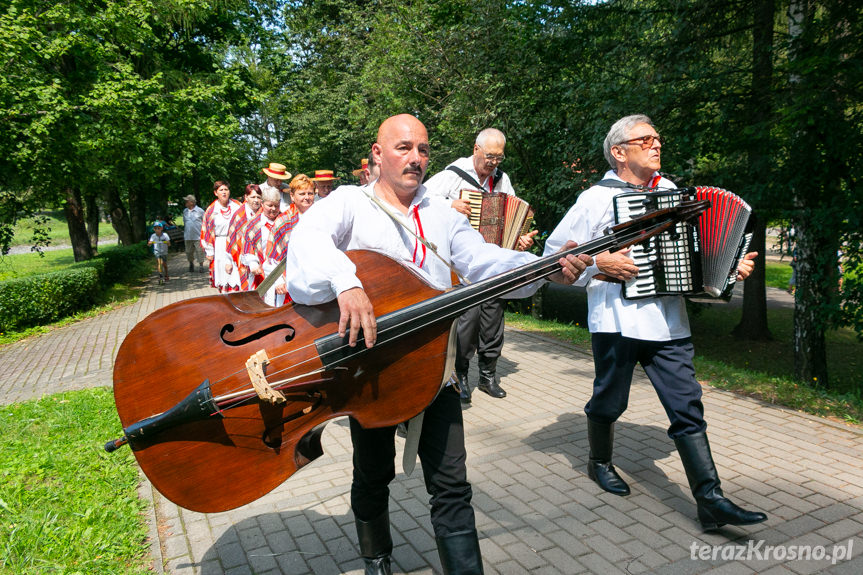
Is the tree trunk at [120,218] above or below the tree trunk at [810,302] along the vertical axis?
above

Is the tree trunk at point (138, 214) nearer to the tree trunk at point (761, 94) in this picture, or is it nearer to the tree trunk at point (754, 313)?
the tree trunk at point (754, 313)

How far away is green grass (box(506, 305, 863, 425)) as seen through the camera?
18.3ft

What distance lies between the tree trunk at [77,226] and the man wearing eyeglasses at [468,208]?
14041mm

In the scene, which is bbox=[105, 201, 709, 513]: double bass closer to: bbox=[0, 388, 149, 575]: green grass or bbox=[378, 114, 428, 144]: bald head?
bbox=[378, 114, 428, 144]: bald head

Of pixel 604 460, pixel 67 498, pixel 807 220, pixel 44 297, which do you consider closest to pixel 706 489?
pixel 604 460

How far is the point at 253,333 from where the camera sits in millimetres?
2490

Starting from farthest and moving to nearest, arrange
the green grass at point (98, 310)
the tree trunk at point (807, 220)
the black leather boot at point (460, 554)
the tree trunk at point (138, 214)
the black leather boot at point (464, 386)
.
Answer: the tree trunk at point (138, 214) → the green grass at point (98, 310) → the tree trunk at point (807, 220) → the black leather boot at point (464, 386) → the black leather boot at point (460, 554)

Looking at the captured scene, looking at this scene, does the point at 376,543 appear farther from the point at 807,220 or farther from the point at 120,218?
the point at 120,218

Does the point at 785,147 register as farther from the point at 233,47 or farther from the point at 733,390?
the point at 233,47

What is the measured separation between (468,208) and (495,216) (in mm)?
261

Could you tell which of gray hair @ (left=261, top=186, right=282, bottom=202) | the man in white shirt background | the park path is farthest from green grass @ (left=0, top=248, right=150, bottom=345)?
the park path

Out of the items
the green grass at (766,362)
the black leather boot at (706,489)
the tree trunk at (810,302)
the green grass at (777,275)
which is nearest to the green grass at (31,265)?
the green grass at (766,362)

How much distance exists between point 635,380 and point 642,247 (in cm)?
338

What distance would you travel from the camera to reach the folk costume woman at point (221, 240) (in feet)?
27.2
